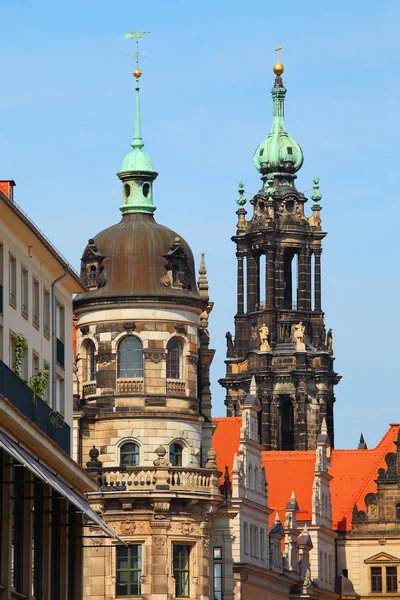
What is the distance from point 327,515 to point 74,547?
2497 inches

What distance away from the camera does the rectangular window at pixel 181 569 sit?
266 ft

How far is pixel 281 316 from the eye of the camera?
5610 inches

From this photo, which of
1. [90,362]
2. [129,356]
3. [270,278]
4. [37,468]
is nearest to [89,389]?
[90,362]

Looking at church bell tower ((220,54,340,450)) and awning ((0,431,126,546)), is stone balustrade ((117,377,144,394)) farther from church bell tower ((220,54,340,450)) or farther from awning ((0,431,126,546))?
church bell tower ((220,54,340,450))

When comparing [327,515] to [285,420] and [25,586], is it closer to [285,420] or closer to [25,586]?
[285,420]

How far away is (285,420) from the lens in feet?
458

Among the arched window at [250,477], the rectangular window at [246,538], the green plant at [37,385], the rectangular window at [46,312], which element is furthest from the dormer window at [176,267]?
the green plant at [37,385]

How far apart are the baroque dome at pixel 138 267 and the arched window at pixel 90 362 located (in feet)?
5.51

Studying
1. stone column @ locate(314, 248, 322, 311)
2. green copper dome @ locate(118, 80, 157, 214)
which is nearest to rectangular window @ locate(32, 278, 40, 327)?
green copper dome @ locate(118, 80, 157, 214)

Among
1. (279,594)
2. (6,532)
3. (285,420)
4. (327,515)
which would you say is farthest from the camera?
(285,420)

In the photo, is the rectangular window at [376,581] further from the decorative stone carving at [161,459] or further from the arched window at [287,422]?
the decorative stone carving at [161,459]

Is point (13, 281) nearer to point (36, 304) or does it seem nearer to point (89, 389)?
point (36, 304)

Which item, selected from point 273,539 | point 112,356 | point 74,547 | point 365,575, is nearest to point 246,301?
point 365,575

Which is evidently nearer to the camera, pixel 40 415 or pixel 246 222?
pixel 40 415
